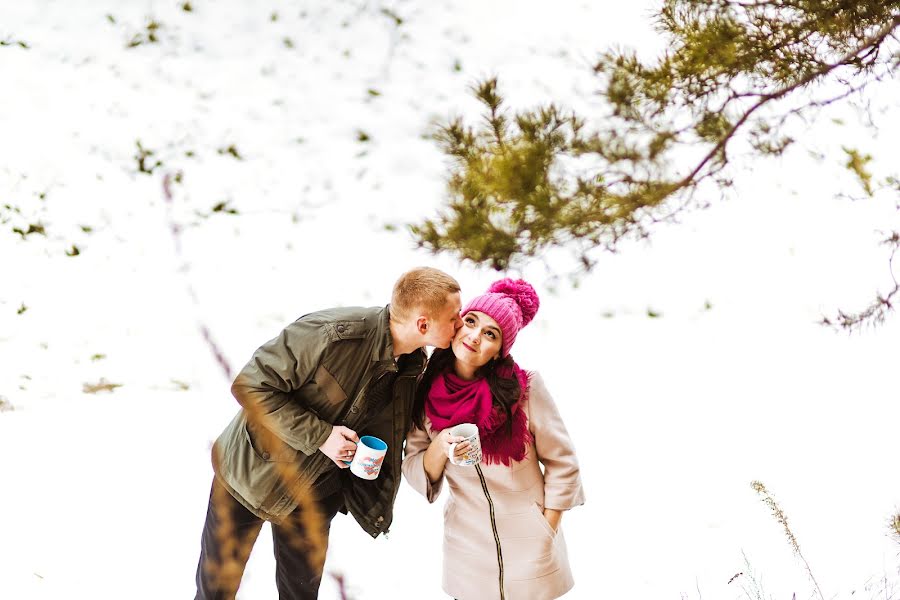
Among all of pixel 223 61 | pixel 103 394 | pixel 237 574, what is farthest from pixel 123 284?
pixel 237 574

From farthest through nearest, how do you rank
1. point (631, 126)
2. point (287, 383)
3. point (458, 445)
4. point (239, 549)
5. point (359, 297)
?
point (359, 297), point (631, 126), point (239, 549), point (287, 383), point (458, 445)

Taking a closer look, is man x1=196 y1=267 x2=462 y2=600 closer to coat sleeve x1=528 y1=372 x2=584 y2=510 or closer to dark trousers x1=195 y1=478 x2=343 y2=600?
dark trousers x1=195 y1=478 x2=343 y2=600

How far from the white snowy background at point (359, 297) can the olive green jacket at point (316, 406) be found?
836mm

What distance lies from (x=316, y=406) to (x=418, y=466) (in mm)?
256

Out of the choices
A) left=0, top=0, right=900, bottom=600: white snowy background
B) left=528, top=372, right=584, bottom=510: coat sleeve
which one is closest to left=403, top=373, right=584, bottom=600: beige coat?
left=528, top=372, right=584, bottom=510: coat sleeve

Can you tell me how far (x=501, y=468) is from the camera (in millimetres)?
1556

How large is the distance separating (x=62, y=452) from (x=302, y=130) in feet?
6.24

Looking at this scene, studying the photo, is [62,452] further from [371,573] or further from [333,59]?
[333,59]

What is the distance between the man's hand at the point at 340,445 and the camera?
145 cm

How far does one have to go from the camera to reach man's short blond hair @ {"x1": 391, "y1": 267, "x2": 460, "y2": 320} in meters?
1.47

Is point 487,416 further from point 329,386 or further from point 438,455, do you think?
point 329,386

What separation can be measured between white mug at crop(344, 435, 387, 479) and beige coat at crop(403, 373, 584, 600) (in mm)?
176

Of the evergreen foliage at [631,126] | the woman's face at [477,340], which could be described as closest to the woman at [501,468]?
the woman's face at [477,340]

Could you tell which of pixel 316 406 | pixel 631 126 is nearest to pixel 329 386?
pixel 316 406
